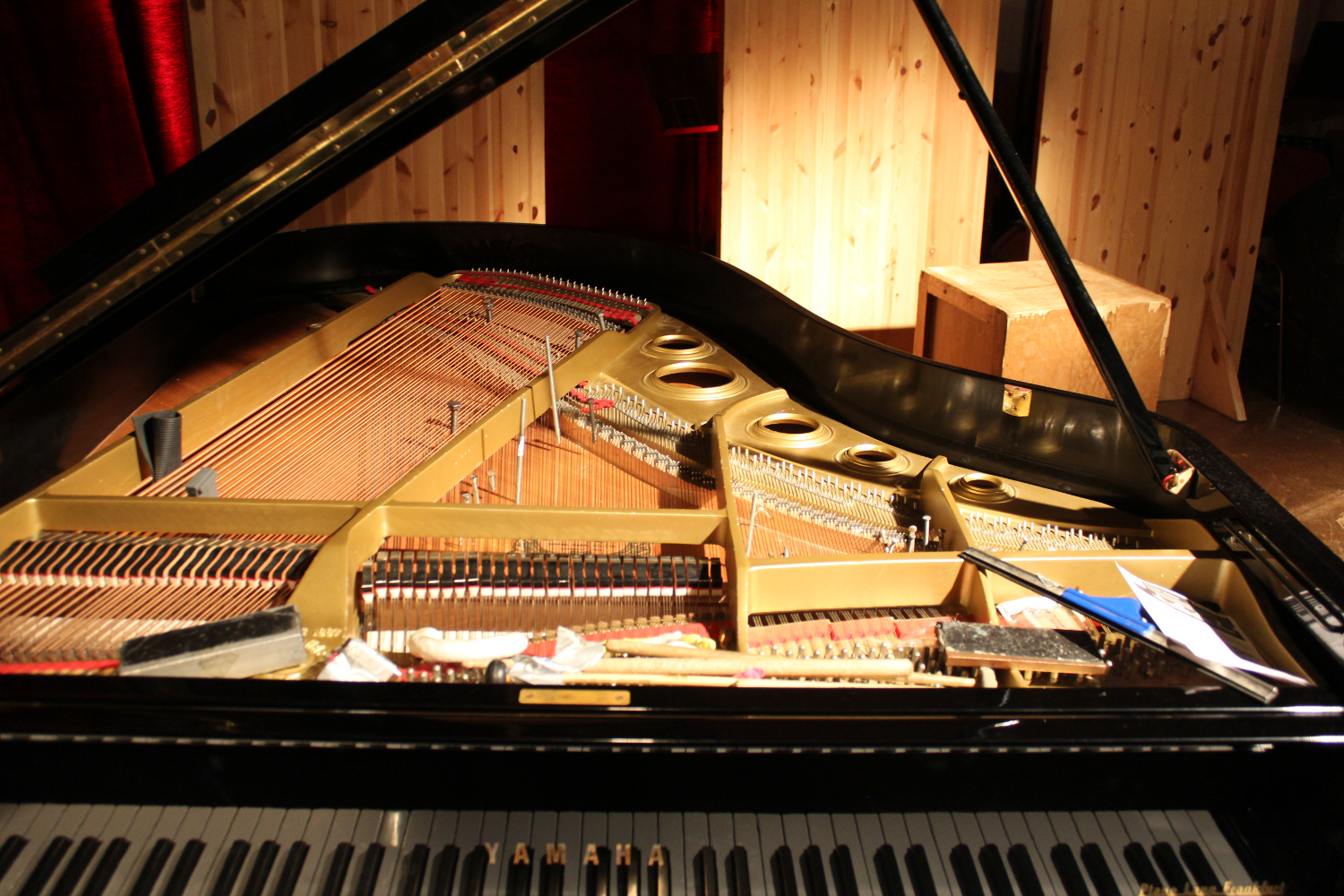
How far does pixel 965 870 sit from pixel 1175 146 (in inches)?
199

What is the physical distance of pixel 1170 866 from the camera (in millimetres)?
1423

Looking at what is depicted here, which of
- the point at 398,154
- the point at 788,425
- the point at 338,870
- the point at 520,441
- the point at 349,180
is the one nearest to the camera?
the point at 338,870

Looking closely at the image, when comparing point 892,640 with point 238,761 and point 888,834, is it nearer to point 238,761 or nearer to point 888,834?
point 888,834

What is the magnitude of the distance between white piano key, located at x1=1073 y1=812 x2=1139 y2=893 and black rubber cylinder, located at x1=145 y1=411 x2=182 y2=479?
6.73 feet

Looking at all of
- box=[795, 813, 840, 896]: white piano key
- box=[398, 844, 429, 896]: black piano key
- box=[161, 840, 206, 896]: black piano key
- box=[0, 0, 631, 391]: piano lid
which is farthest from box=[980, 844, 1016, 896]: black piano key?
box=[0, 0, 631, 391]: piano lid

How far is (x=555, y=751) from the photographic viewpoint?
140 centimetres

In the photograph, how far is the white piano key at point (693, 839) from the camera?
1.42m

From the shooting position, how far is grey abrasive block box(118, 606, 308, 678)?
1521 mm

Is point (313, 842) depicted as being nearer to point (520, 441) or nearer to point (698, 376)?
point (520, 441)

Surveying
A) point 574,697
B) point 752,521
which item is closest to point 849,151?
point 752,521

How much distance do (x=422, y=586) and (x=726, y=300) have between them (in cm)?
194

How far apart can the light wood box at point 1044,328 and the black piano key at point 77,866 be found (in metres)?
3.56

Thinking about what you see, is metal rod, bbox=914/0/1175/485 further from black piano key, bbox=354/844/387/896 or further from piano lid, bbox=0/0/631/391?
black piano key, bbox=354/844/387/896

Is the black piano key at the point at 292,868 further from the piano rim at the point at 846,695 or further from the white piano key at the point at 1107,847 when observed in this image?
the white piano key at the point at 1107,847
